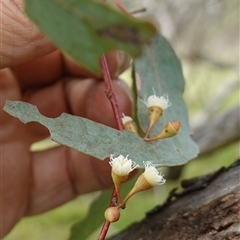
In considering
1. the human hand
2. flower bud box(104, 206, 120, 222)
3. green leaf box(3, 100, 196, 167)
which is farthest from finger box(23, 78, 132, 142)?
flower bud box(104, 206, 120, 222)

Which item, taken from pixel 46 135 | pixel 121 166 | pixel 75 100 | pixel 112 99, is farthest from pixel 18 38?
pixel 46 135

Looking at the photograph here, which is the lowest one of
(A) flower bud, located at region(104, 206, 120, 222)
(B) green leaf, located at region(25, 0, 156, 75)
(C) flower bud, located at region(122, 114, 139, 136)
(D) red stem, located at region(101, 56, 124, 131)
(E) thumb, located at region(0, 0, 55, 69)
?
(A) flower bud, located at region(104, 206, 120, 222)

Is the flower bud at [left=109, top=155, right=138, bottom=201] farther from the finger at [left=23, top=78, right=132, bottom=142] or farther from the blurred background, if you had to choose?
the blurred background

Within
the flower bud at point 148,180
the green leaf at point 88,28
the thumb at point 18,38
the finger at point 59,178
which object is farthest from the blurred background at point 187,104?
the green leaf at point 88,28

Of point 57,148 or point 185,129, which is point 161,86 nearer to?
point 185,129

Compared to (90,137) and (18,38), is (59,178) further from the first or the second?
(90,137)
